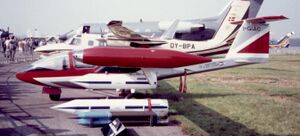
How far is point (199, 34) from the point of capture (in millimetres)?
31453

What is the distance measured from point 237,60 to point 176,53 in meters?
4.40

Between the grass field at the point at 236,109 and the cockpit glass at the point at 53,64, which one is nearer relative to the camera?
the grass field at the point at 236,109

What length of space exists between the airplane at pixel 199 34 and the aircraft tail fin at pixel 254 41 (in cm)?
648

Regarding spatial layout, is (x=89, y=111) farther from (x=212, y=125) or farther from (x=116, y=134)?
(x=212, y=125)

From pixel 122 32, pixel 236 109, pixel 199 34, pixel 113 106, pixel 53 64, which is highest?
pixel 199 34

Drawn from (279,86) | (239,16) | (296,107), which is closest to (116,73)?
(296,107)

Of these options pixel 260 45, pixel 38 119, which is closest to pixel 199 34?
pixel 260 45

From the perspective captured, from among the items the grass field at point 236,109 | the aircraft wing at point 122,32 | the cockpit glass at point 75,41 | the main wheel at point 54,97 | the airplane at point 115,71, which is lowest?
the grass field at point 236,109

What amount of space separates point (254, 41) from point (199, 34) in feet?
67.1

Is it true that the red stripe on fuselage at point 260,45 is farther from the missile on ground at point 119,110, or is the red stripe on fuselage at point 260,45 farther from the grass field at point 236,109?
the missile on ground at point 119,110

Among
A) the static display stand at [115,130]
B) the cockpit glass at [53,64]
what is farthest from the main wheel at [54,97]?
the static display stand at [115,130]

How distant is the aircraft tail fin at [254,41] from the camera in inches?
438

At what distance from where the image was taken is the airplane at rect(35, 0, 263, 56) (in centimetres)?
1852

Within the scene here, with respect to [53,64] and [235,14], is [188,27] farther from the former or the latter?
[53,64]
